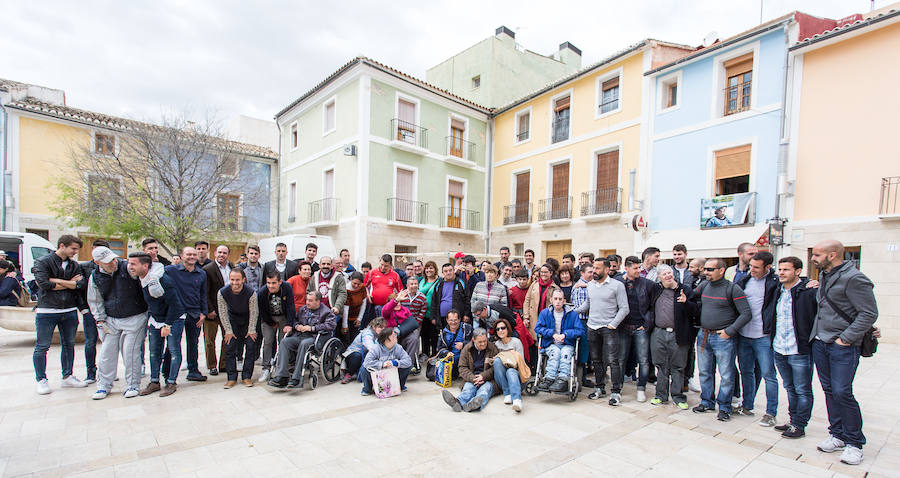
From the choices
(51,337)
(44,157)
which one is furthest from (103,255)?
(44,157)

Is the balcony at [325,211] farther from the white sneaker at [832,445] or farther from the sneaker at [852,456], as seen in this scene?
the sneaker at [852,456]

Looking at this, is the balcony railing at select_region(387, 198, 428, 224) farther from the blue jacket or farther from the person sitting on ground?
the blue jacket

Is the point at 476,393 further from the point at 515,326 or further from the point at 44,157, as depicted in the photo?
the point at 44,157

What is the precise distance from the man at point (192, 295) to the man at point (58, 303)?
1202mm

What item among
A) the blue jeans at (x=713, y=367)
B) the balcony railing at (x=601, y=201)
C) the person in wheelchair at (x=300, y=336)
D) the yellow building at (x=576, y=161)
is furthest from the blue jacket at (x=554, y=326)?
the balcony railing at (x=601, y=201)

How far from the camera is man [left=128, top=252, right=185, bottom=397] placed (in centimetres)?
503

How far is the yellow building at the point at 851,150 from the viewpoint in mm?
9656

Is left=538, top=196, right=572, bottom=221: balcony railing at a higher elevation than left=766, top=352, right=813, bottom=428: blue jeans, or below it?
higher

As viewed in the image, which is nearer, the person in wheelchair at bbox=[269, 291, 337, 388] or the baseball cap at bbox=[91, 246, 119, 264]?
the baseball cap at bbox=[91, 246, 119, 264]

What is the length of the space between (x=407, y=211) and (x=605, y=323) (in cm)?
1307

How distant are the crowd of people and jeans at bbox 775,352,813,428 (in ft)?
0.04

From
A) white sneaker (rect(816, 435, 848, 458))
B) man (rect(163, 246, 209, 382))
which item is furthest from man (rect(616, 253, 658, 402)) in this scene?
man (rect(163, 246, 209, 382))

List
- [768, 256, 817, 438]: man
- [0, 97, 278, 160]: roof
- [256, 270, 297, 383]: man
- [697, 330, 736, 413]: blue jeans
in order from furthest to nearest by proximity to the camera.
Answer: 1. [0, 97, 278, 160]: roof
2. [256, 270, 297, 383]: man
3. [697, 330, 736, 413]: blue jeans
4. [768, 256, 817, 438]: man

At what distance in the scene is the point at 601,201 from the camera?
1556cm
